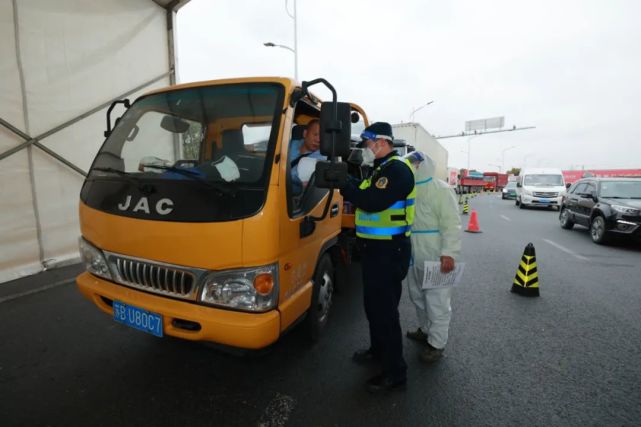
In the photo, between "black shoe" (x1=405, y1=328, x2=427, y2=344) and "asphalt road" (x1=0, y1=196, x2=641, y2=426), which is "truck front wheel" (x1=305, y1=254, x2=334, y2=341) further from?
"black shoe" (x1=405, y1=328, x2=427, y2=344)

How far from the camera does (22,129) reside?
443 cm

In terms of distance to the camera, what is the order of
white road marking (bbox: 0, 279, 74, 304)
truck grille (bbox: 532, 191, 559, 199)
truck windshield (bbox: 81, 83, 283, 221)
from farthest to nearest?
1. truck grille (bbox: 532, 191, 559, 199)
2. white road marking (bbox: 0, 279, 74, 304)
3. truck windshield (bbox: 81, 83, 283, 221)

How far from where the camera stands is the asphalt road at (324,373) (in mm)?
2064

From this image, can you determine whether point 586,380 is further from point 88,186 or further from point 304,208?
point 88,186

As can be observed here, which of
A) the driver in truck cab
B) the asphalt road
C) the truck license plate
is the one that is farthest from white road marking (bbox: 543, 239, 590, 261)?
the truck license plate

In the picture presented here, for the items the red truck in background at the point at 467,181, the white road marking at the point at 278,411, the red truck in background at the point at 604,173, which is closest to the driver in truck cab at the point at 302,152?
the white road marking at the point at 278,411

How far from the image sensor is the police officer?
2102 mm

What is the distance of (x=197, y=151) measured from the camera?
2.61m

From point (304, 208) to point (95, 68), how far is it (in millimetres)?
5245

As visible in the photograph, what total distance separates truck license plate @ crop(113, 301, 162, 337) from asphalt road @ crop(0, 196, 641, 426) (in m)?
0.32

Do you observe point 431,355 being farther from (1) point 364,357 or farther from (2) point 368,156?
(2) point 368,156

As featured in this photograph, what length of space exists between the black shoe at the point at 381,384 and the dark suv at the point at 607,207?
7.71m

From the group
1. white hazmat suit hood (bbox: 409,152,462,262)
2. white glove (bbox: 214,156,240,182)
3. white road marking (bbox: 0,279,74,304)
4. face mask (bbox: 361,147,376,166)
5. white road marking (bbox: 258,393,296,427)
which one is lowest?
white road marking (bbox: 258,393,296,427)

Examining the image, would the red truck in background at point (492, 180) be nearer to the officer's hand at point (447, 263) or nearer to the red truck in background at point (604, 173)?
the red truck in background at point (604, 173)
